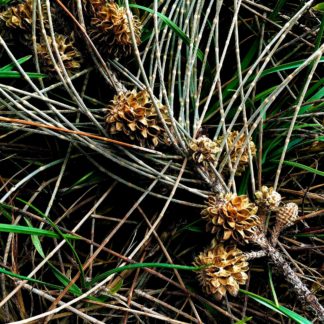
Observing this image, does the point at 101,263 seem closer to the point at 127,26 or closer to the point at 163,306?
the point at 163,306

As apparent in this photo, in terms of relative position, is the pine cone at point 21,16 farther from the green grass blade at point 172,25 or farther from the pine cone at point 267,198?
the pine cone at point 267,198

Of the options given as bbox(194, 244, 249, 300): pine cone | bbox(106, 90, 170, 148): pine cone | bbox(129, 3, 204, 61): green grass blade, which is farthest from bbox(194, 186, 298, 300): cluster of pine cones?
bbox(129, 3, 204, 61): green grass blade

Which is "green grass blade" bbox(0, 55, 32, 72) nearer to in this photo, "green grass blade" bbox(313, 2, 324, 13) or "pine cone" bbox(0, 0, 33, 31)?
"pine cone" bbox(0, 0, 33, 31)

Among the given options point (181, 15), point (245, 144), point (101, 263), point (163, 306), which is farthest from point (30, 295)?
point (181, 15)

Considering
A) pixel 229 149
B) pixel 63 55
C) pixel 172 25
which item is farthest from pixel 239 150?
pixel 63 55

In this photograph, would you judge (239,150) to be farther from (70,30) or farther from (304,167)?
(70,30)
